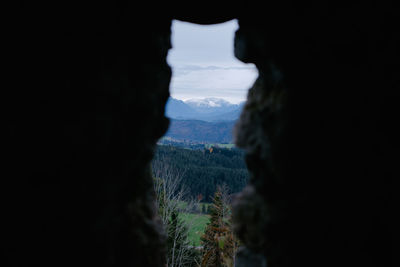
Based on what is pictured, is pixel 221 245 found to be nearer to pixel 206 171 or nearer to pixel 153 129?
pixel 153 129

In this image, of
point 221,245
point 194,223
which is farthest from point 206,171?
point 221,245

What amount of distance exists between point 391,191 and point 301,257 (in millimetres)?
1559

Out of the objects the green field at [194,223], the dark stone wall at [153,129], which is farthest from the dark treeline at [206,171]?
the dark stone wall at [153,129]

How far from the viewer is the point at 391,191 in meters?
3.64

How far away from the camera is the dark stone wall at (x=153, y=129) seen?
3301 mm

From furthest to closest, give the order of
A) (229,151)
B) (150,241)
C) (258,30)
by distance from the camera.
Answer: (229,151)
(150,241)
(258,30)

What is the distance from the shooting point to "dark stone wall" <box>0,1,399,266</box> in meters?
3.30

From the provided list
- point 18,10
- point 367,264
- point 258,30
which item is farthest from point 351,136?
point 18,10

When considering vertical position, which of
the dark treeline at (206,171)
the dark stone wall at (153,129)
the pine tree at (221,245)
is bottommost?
the dark treeline at (206,171)

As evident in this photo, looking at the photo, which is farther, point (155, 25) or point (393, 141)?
point (155, 25)

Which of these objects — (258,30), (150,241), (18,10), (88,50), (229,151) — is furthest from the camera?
(229,151)

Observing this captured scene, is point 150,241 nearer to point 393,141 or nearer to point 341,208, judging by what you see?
point 341,208

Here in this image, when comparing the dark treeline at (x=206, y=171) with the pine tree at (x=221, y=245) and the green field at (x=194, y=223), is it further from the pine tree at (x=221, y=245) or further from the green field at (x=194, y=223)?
the pine tree at (x=221, y=245)

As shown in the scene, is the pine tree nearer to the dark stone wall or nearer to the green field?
the green field
